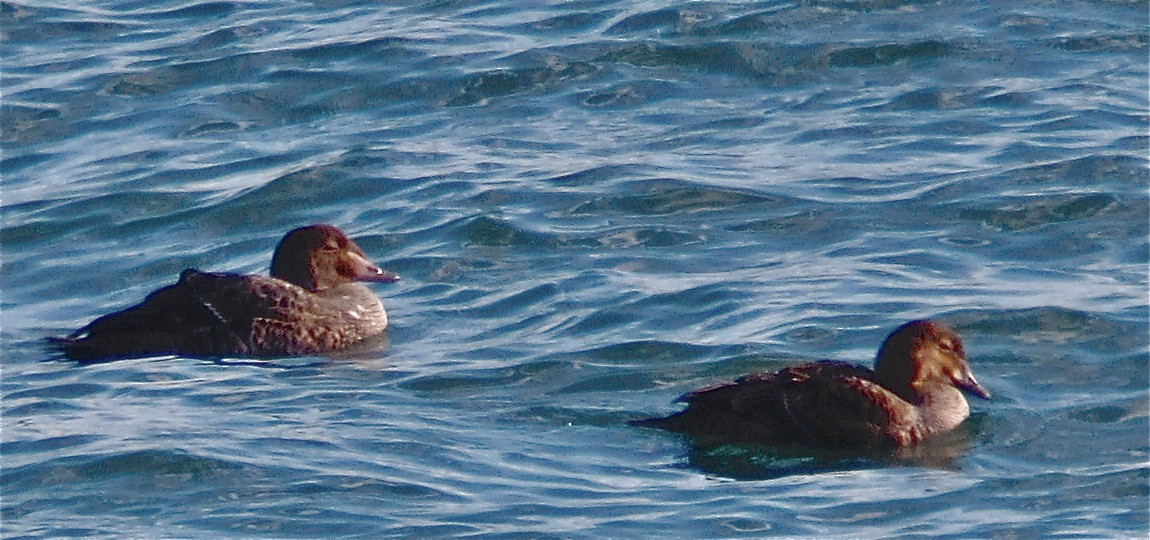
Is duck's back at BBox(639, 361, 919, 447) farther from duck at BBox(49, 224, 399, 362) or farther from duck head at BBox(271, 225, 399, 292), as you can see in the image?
duck head at BBox(271, 225, 399, 292)

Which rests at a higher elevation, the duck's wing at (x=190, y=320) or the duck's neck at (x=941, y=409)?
the duck's wing at (x=190, y=320)

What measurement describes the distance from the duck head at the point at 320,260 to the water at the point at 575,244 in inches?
13.3

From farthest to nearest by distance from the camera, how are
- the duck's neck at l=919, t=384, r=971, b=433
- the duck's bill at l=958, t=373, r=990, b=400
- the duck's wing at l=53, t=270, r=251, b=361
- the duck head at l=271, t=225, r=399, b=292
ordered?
1. the duck head at l=271, t=225, r=399, b=292
2. the duck's wing at l=53, t=270, r=251, b=361
3. the duck's bill at l=958, t=373, r=990, b=400
4. the duck's neck at l=919, t=384, r=971, b=433

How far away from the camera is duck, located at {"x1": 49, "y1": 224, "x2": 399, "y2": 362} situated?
1257 cm

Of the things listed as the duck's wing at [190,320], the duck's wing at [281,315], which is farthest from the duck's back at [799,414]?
the duck's wing at [190,320]

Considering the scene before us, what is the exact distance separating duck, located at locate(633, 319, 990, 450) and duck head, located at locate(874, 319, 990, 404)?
112mm

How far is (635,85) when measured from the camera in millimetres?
17375

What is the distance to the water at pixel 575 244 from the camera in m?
9.84

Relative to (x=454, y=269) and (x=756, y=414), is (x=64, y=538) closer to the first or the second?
(x=756, y=414)

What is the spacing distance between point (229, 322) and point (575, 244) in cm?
228

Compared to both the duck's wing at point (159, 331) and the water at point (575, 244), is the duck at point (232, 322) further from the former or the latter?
the water at point (575, 244)

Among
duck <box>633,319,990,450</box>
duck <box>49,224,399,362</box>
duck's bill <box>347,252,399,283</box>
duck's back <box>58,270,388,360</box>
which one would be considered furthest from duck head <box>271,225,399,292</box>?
duck <box>633,319,990,450</box>

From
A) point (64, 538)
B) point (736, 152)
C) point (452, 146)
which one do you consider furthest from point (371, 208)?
point (64, 538)

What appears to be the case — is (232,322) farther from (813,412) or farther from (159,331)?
(813,412)
